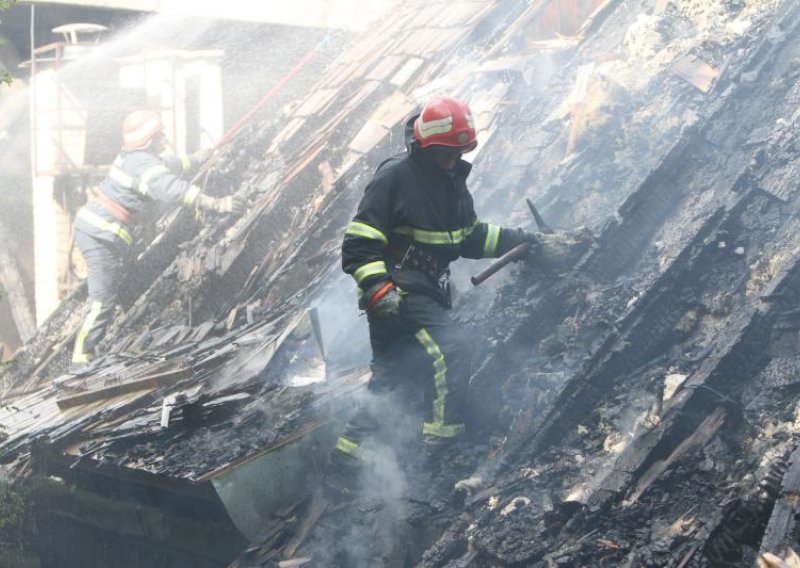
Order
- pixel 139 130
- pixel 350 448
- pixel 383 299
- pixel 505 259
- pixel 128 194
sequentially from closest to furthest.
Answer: pixel 383 299
pixel 350 448
pixel 505 259
pixel 139 130
pixel 128 194

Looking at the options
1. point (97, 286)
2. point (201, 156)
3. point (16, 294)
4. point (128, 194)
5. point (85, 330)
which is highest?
point (201, 156)

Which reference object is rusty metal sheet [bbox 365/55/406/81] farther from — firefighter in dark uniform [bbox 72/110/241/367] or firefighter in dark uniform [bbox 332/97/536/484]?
firefighter in dark uniform [bbox 332/97/536/484]

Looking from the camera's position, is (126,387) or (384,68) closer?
(126,387)

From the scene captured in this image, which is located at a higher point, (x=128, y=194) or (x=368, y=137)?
(x=368, y=137)

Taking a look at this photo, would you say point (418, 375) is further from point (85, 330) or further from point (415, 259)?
point (85, 330)

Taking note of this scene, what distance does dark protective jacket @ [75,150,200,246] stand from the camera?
9.01 meters

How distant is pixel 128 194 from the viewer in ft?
30.3

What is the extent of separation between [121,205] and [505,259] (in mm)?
6018

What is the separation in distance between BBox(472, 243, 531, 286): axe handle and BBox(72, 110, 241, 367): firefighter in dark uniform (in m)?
5.04

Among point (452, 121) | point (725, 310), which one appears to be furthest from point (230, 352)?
point (725, 310)

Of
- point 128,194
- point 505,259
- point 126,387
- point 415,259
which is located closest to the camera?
point 415,259

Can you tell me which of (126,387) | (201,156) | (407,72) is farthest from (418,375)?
(201,156)

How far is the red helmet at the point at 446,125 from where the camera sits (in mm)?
4434

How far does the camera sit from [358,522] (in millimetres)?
4832
